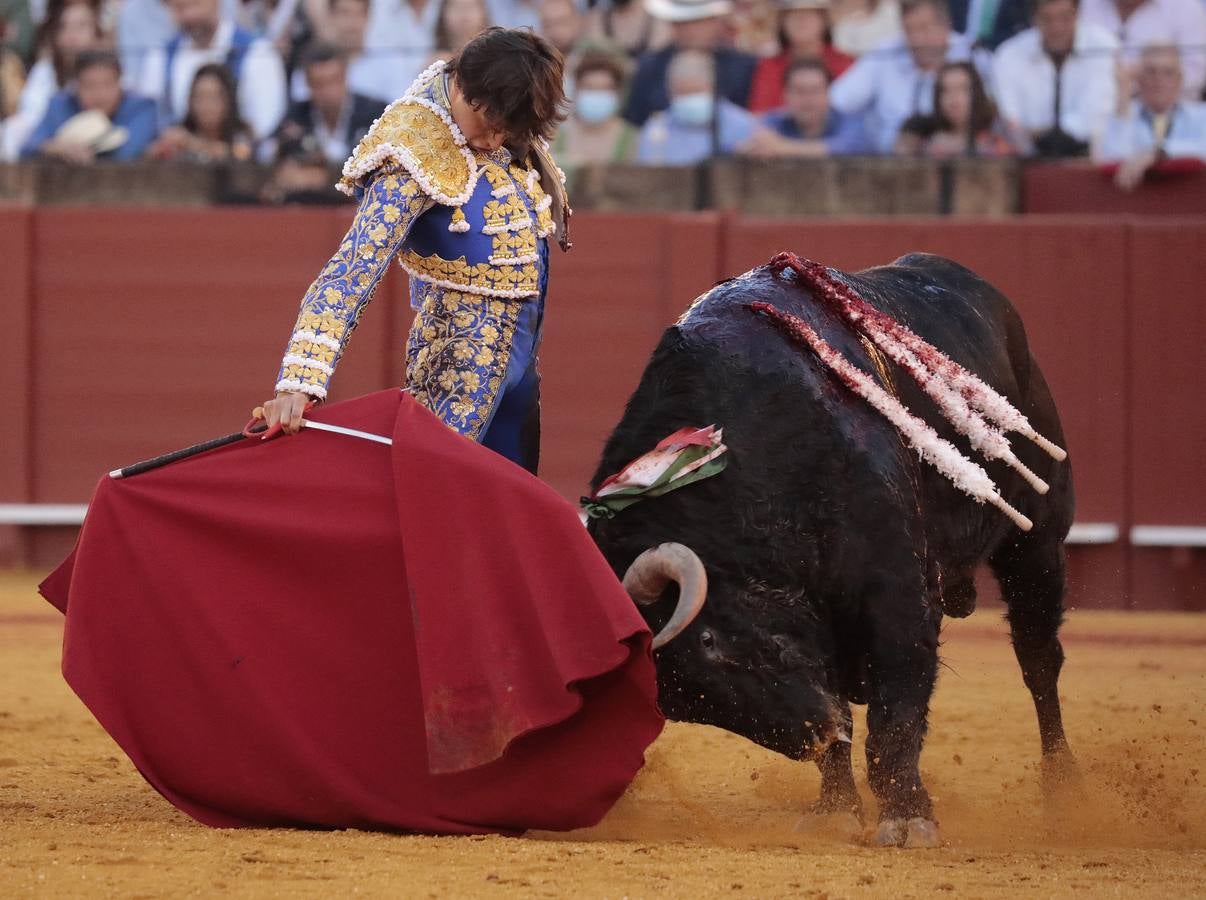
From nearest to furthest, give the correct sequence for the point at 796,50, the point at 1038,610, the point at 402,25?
the point at 1038,610 → the point at 796,50 → the point at 402,25

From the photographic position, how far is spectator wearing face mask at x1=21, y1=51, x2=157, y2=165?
7875 mm

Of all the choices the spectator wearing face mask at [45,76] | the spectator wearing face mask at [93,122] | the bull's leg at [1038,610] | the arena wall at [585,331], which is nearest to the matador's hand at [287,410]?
the bull's leg at [1038,610]

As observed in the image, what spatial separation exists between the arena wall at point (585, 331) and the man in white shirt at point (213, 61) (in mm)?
657

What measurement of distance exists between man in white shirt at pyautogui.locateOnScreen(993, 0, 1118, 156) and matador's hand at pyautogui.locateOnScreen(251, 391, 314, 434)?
4.95 meters

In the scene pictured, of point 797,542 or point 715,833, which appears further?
point 715,833

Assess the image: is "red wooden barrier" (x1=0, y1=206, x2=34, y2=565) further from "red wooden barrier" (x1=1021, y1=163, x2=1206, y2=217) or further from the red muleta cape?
the red muleta cape

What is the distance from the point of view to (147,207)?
7.52 metres

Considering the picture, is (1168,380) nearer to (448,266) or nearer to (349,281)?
(448,266)

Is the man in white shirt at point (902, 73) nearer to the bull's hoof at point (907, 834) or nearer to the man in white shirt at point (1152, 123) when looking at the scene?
the man in white shirt at point (1152, 123)

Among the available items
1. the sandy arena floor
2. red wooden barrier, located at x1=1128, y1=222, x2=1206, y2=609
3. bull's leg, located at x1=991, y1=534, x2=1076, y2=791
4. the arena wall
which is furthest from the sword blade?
red wooden barrier, located at x1=1128, y1=222, x2=1206, y2=609

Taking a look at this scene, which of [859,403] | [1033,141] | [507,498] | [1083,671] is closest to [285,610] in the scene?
[507,498]

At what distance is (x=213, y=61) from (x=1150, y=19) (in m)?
3.89

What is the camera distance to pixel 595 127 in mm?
7641

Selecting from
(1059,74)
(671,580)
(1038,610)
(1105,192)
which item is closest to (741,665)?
(671,580)
